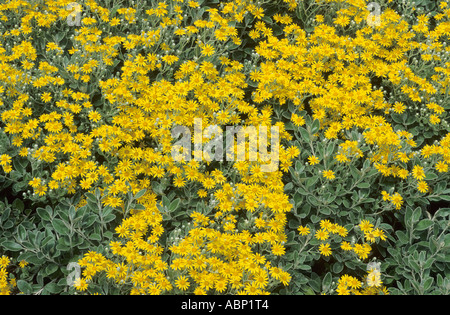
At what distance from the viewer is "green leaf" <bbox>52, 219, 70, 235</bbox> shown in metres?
2.90

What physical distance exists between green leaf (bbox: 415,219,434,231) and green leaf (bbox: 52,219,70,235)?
236cm

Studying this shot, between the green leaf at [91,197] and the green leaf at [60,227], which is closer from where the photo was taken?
the green leaf at [60,227]

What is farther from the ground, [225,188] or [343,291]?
[225,188]

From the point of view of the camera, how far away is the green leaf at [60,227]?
2.90m

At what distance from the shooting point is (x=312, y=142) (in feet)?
11.3

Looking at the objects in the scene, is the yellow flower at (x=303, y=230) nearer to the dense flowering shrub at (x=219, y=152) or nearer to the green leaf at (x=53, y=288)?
the dense flowering shrub at (x=219, y=152)

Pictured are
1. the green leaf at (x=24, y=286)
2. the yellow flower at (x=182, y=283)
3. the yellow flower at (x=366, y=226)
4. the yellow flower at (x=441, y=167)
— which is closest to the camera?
the yellow flower at (x=182, y=283)

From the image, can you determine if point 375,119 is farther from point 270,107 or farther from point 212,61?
point 212,61

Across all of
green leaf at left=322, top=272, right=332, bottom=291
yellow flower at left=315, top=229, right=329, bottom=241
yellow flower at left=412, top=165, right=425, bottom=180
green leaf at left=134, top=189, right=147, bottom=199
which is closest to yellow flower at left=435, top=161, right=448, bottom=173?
yellow flower at left=412, top=165, right=425, bottom=180

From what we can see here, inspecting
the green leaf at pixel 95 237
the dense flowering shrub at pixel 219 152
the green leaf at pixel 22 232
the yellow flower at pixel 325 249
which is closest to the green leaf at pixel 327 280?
the dense flowering shrub at pixel 219 152

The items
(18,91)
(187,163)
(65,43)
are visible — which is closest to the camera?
(187,163)

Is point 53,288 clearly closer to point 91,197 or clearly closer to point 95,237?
point 95,237

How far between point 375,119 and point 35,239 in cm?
258

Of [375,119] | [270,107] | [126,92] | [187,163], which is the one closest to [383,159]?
[375,119]
